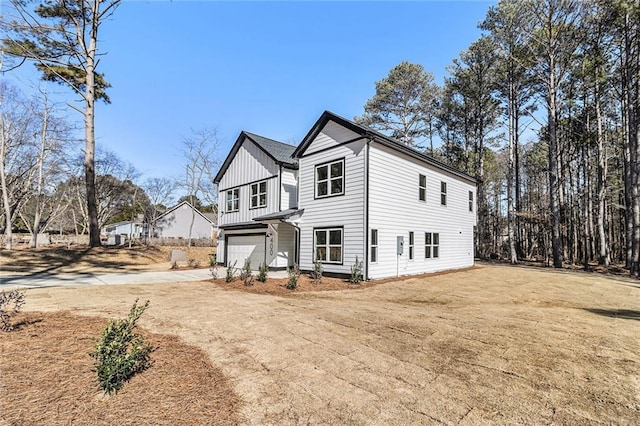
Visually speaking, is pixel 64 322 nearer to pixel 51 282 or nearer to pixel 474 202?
pixel 51 282

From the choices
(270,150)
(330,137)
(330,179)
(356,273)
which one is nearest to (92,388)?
(356,273)

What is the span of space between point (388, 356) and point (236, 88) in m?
16.9

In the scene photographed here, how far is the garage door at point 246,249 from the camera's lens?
1666cm

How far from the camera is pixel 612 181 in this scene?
25.6 m

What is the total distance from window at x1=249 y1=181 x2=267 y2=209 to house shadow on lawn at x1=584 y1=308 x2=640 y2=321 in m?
13.8

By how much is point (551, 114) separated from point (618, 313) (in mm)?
16831

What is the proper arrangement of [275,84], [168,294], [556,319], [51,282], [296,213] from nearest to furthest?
[556,319] < [168,294] < [51,282] < [296,213] < [275,84]

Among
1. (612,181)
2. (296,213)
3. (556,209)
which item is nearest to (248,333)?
(296,213)

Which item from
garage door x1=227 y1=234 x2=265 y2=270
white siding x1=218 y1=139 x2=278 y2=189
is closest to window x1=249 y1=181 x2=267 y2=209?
white siding x1=218 y1=139 x2=278 y2=189

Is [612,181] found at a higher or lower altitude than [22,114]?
lower

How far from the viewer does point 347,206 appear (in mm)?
12383

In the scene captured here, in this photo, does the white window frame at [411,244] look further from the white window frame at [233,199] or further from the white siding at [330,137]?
the white window frame at [233,199]

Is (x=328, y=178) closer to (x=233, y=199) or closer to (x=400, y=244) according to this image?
(x=400, y=244)

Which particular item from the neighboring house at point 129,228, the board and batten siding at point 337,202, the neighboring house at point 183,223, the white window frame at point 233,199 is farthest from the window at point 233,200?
the neighboring house at point 129,228
